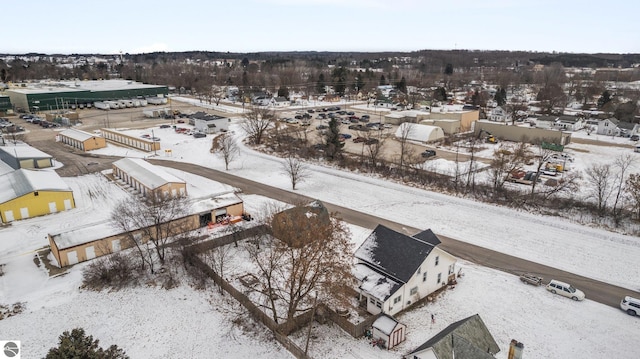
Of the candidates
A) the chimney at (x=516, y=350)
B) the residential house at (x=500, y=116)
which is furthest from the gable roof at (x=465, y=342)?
the residential house at (x=500, y=116)

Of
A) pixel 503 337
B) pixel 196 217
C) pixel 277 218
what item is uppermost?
pixel 277 218

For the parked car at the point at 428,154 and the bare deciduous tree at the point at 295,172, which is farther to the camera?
the parked car at the point at 428,154

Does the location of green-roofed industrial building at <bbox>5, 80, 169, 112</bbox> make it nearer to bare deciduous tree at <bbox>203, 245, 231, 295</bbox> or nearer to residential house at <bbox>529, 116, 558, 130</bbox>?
bare deciduous tree at <bbox>203, 245, 231, 295</bbox>

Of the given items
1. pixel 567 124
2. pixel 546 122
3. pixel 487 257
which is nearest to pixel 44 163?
pixel 487 257

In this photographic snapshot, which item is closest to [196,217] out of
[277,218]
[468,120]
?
[277,218]

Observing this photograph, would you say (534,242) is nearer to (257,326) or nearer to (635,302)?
(635,302)

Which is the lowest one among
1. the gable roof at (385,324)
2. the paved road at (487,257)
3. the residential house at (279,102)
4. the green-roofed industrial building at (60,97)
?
the paved road at (487,257)

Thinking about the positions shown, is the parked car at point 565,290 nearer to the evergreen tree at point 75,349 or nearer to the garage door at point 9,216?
the evergreen tree at point 75,349

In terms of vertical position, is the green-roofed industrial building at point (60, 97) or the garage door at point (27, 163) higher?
the green-roofed industrial building at point (60, 97)
